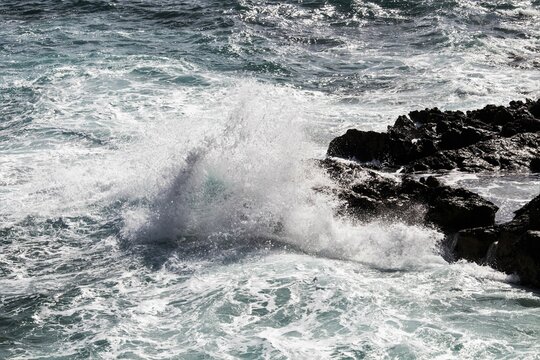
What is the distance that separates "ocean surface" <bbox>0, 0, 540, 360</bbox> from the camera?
30.5 ft

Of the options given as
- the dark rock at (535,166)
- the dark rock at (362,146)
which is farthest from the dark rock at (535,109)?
the dark rock at (362,146)

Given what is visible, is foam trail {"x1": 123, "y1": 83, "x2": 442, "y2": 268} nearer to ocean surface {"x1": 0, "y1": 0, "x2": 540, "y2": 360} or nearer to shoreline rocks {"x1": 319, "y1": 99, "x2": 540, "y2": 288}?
ocean surface {"x1": 0, "y1": 0, "x2": 540, "y2": 360}

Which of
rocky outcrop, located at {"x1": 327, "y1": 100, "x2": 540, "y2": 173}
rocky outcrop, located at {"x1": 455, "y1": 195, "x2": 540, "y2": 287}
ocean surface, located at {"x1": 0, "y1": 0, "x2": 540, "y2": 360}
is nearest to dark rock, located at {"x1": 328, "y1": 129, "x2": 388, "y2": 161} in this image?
rocky outcrop, located at {"x1": 327, "y1": 100, "x2": 540, "y2": 173}

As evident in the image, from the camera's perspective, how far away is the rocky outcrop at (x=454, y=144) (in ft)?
47.8

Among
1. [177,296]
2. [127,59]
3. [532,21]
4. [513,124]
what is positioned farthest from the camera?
[532,21]

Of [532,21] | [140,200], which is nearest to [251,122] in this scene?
[140,200]

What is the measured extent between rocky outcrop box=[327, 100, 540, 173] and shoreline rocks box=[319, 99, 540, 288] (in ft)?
0.06

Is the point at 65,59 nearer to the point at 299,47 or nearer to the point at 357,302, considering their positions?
the point at 299,47

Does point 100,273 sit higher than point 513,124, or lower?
lower

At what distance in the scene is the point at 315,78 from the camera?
21.6m

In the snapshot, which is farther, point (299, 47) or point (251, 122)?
point (299, 47)

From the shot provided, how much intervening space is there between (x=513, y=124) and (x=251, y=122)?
5037 millimetres

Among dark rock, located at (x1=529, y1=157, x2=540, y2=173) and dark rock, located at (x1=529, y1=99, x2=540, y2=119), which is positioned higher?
A: dark rock, located at (x1=529, y1=99, x2=540, y2=119)

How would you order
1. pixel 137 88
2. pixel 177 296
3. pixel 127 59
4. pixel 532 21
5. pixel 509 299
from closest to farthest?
1. pixel 509 299
2. pixel 177 296
3. pixel 137 88
4. pixel 127 59
5. pixel 532 21
